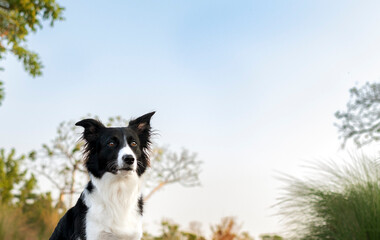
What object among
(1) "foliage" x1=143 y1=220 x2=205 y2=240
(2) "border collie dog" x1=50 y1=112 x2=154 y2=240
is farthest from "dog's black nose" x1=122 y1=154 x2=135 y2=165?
(1) "foliage" x1=143 y1=220 x2=205 y2=240

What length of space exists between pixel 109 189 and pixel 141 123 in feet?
2.80

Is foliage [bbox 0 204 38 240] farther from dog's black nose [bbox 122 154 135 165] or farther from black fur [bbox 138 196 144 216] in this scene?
dog's black nose [bbox 122 154 135 165]

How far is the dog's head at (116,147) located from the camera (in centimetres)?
390

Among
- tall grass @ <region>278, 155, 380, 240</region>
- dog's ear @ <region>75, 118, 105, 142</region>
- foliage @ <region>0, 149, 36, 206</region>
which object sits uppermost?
foliage @ <region>0, 149, 36, 206</region>

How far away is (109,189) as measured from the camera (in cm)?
405

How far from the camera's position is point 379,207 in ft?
13.7

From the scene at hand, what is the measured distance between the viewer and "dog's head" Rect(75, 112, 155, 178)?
3900 mm

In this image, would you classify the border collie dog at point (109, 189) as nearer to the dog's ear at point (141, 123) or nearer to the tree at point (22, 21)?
the dog's ear at point (141, 123)

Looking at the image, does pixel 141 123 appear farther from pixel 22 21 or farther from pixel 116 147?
pixel 22 21

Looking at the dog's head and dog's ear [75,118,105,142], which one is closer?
the dog's head

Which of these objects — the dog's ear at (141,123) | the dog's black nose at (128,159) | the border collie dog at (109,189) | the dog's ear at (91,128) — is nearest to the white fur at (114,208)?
the border collie dog at (109,189)

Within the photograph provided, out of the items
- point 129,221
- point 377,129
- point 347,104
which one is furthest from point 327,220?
point 347,104

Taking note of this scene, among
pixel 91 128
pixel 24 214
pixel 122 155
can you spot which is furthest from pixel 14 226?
pixel 122 155

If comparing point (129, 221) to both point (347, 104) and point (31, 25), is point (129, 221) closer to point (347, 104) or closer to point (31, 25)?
point (31, 25)
